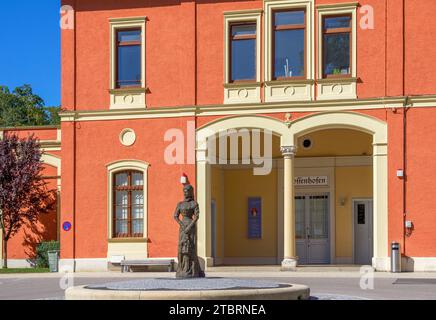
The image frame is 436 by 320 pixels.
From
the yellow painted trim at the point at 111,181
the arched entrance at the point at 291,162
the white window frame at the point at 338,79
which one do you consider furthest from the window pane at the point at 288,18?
the yellow painted trim at the point at 111,181

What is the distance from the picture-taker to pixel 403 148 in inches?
1034

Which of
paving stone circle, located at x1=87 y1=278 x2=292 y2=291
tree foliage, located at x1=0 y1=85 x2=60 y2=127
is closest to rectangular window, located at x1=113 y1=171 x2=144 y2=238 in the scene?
paving stone circle, located at x1=87 y1=278 x2=292 y2=291

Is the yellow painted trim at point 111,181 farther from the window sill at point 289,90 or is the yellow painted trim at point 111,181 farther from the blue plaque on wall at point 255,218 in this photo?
the blue plaque on wall at point 255,218

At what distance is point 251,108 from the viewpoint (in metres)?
27.7

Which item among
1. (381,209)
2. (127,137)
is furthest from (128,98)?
(381,209)

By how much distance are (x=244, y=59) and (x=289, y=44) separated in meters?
1.52

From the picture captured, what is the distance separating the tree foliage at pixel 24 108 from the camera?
211 ft

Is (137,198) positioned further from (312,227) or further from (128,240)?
(312,227)

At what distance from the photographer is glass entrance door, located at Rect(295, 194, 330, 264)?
30.8 metres

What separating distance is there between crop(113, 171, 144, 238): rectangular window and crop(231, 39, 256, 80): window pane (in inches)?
183

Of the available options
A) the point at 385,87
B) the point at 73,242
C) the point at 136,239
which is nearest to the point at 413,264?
the point at 385,87

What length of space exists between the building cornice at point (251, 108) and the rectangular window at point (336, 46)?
1.02 meters

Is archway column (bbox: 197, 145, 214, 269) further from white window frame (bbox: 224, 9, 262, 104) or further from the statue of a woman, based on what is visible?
the statue of a woman

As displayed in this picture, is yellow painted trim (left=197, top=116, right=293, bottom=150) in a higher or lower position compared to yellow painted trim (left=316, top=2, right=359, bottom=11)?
lower
